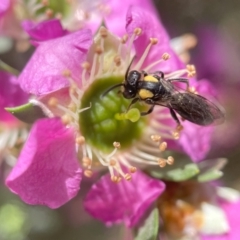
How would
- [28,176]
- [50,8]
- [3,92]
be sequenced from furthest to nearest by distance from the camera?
[50,8] < [3,92] < [28,176]

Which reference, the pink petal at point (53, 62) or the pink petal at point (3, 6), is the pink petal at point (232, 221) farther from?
the pink petal at point (3, 6)

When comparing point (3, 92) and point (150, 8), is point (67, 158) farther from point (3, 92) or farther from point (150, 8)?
point (150, 8)

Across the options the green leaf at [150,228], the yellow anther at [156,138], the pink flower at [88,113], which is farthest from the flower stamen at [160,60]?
the green leaf at [150,228]

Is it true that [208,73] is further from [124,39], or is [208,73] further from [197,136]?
[124,39]

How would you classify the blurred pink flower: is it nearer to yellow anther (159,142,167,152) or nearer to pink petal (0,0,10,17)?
pink petal (0,0,10,17)

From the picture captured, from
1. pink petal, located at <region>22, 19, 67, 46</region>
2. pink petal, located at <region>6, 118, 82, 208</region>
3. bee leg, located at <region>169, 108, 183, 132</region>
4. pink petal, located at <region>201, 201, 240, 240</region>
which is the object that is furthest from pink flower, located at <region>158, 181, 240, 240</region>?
pink petal, located at <region>22, 19, 67, 46</region>

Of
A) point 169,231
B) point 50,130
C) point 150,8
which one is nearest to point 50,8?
point 150,8
